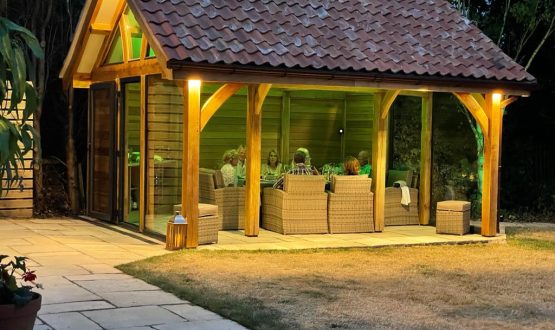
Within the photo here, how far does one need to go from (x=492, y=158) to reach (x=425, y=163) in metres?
1.48

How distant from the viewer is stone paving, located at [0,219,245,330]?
601cm

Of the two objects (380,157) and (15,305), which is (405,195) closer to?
(380,157)

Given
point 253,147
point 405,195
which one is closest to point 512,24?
point 405,195

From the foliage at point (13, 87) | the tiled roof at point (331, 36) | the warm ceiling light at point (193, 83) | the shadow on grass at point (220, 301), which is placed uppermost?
the tiled roof at point (331, 36)

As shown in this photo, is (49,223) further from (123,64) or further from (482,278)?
(482,278)

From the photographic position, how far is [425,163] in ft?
41.2

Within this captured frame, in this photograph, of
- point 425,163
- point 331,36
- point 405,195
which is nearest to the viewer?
point 331,36

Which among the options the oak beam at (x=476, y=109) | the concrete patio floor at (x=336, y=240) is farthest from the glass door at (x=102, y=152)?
the oak beam at (x=476, y=109)

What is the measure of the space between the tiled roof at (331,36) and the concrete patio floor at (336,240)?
219 centimetres

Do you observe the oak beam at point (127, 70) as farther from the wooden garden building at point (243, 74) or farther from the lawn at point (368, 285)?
the lawn at point (368, 285)

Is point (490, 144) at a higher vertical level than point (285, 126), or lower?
lower

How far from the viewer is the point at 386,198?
1224cm

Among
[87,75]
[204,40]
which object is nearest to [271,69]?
[204,40]

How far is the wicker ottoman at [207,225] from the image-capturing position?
382 inches
